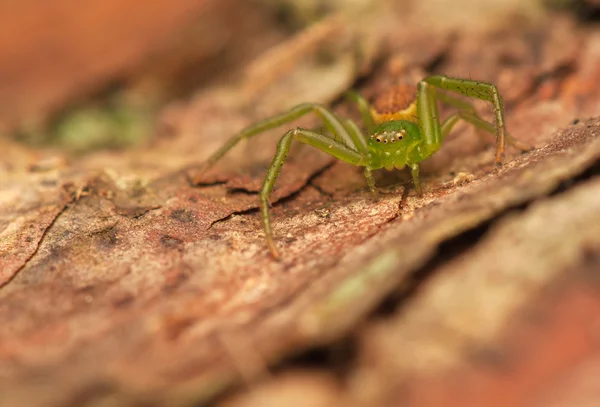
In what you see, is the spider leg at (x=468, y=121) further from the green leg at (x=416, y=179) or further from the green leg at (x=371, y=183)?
the green leg at (x=371, y=183)

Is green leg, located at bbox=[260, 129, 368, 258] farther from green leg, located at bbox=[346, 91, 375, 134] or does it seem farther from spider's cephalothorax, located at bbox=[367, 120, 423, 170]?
green leg, located at bbox=[346, 91, 375, 134]

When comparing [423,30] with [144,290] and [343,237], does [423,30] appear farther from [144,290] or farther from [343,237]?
[144,290]

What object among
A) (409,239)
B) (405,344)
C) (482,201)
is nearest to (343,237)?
(409,239)

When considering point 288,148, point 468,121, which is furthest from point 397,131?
point 288,148

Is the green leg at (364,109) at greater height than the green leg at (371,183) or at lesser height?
greater

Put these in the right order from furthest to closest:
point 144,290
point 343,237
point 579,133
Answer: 1. point 579,133
2. point 343,237
3. point 144,290

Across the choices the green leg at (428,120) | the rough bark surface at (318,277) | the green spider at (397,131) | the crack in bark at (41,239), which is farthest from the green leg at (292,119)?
the crack in bark at (41,239)
